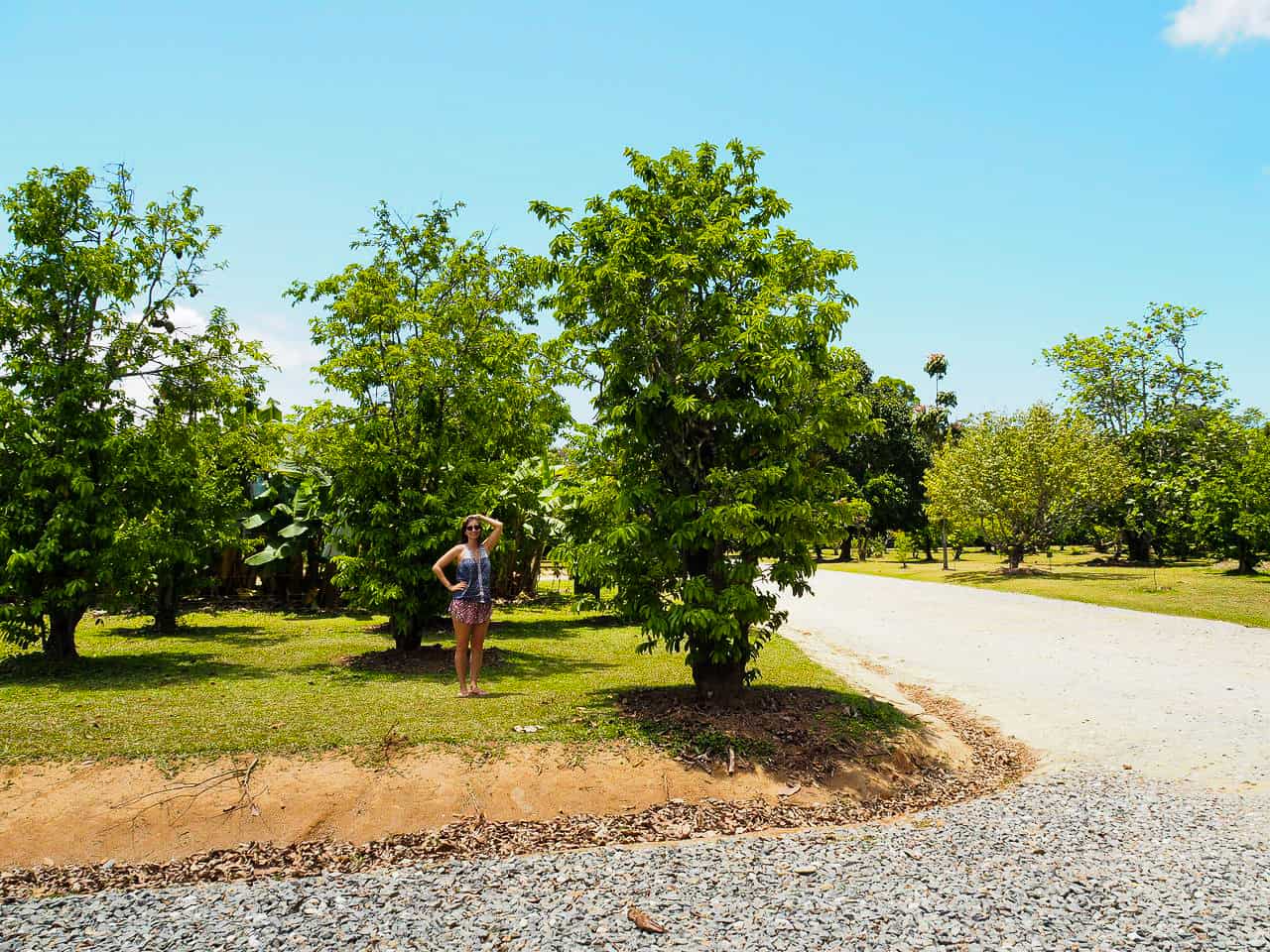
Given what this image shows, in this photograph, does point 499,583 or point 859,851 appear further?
point 499,583

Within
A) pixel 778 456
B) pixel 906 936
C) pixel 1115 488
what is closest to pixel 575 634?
pixel 778 456

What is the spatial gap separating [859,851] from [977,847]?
795mm

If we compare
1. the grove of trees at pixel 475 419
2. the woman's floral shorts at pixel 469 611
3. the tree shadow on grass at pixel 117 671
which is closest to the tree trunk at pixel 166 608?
the grove of trees at pixel 475 419

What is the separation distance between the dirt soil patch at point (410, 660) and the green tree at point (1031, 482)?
2764 cm

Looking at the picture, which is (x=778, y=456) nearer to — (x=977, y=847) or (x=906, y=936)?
(x=977, y=847)

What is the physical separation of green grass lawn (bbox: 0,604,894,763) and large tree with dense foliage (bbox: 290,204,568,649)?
1531 mm

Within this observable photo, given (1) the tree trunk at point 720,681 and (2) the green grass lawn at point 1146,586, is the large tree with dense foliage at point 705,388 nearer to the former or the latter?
(1) the tree trunk at point 720,681

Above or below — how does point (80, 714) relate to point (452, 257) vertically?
below

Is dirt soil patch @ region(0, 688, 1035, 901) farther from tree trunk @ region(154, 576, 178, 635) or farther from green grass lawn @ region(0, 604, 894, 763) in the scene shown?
tree trunk @ region(154, 576, 178, 635)

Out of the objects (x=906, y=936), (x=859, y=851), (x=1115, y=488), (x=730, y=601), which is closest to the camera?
(x=906, y=936)

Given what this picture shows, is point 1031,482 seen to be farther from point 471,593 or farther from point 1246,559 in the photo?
point 471,593

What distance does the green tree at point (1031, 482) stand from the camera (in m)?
33.1

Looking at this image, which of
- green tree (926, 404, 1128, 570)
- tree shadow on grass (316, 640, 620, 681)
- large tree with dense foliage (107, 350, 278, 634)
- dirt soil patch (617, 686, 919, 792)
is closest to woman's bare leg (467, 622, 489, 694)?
tree shadow on grass (316, 640, 620, 681)

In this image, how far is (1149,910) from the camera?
453 centimetres
